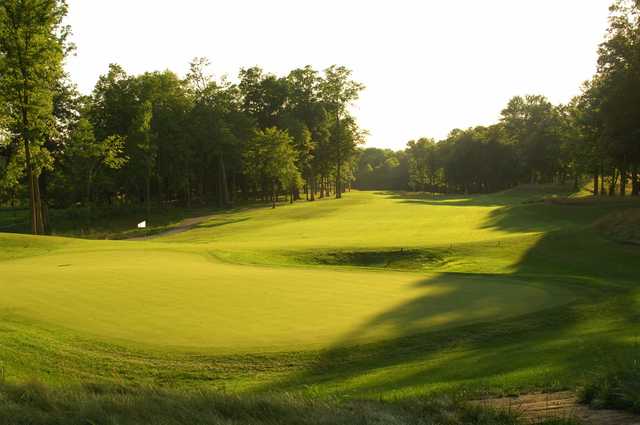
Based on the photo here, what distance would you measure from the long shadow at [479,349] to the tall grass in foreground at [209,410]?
1.91 m

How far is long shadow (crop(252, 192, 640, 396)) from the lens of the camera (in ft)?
25.2

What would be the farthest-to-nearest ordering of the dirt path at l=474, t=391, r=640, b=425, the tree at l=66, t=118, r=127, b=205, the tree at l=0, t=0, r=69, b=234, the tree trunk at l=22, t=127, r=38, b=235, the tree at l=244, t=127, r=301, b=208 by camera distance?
1. the tree at l=244, t=127, r=301, b=208
2. the tree at l=66, t=118, r=127, b=205
3. the tree trunk at l=22, t=127, r=38, b=235
4. the tree at l=0, t=0, r=69, b=234
5. the dirt path at l=474, t=391, r=640, b=425

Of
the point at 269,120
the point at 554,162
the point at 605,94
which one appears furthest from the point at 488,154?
the point at 605,94

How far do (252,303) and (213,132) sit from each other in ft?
198

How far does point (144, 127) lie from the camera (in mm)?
59250

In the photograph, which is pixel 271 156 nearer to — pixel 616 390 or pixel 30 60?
pixel 30 60

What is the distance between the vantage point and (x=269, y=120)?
8750 centimetres

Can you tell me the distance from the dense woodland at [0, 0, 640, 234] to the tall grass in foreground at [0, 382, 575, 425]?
34633 mm

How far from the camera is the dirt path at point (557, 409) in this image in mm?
4965

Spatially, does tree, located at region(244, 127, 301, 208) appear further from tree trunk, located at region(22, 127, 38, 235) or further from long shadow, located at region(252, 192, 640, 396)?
long shadow, located at region(252, 192, 640, 396)

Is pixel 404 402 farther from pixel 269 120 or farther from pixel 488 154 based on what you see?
pixel 488 154

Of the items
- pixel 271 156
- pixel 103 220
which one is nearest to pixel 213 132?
pixel 271 156

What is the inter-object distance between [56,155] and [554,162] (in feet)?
274

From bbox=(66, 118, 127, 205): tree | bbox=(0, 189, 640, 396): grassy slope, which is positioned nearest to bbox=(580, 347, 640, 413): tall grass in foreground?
bbox=(0, 189, 640, 396): grassy slope
